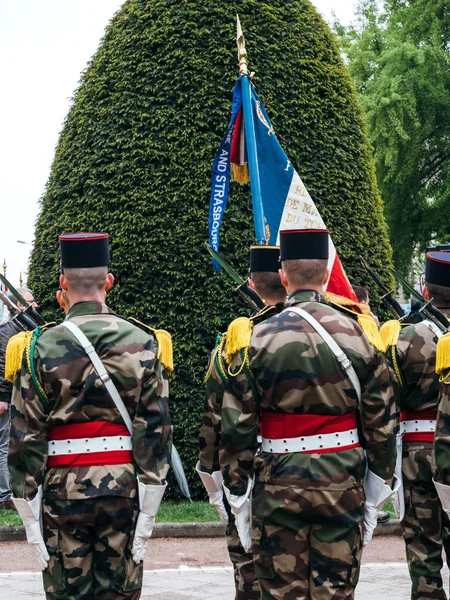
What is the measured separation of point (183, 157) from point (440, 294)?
4.57 meters

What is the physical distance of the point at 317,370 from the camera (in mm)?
4176

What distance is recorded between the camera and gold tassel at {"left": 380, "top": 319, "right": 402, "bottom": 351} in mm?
5578

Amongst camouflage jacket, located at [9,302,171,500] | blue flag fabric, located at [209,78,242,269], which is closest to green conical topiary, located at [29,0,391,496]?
blue flag fabric, located at [209,78,242,269]

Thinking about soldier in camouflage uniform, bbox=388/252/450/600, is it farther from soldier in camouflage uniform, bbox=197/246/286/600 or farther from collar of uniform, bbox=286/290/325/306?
collar of uniform, bbox=286/290/325/306

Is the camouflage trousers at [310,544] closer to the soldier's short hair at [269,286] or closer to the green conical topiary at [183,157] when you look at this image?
the soldier's short hair at [269,286]

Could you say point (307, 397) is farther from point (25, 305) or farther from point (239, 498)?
point (25, 305)

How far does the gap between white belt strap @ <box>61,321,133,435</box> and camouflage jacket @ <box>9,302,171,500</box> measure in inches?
0.7

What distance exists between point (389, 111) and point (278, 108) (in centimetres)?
1489

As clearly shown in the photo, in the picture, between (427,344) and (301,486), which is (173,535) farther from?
(301,486)

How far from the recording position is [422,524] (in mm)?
5512

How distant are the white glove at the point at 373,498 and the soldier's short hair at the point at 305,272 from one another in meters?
0.88

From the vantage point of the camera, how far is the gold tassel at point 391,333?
18.3 feet

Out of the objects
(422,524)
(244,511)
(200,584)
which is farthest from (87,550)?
(200,584)

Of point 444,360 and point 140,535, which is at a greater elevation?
point 444,360
